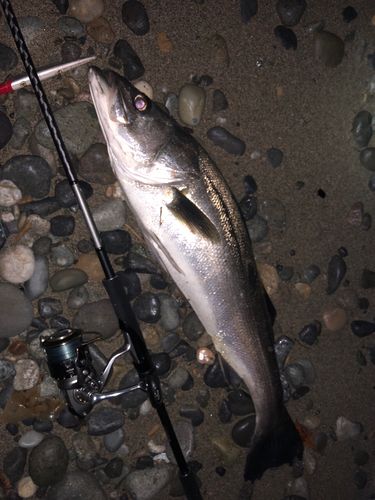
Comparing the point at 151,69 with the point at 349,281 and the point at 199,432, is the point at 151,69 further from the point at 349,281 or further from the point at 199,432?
the point at 199,432

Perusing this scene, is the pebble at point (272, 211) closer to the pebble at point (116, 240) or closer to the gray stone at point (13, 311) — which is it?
the pebble at point (116, 240)

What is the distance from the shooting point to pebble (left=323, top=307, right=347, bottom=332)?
2434 millimetres

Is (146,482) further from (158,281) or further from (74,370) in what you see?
(158,281)

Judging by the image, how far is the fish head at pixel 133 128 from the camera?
164cm

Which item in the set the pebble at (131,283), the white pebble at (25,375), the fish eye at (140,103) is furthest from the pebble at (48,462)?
the fish eye at (140,103)

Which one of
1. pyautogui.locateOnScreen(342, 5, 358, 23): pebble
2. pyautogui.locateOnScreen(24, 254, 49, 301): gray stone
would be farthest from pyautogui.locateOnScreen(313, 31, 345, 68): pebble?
pyautogui.locateOnScreen(24, 254, 49, 301): gray stone

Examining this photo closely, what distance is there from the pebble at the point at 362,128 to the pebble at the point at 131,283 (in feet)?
6.30

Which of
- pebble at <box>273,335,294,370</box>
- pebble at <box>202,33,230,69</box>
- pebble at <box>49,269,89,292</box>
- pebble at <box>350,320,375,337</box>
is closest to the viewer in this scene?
pebble at <box>49,269,89,292</box>

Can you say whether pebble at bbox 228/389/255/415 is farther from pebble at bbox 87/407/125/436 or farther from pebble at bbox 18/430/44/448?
pebble at bbox 18/430/44/448

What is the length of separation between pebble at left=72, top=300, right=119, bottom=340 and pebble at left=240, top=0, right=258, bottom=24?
215 centimetres

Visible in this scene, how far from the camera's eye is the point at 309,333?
2.40m

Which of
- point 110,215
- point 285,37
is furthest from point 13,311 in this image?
point 285,37

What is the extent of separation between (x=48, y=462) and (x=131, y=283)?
1.26m

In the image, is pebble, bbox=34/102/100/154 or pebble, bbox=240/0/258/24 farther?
pebble, bbox=240/0/258/24
